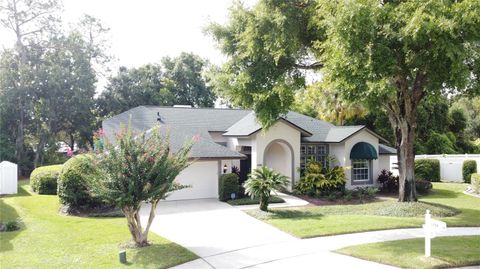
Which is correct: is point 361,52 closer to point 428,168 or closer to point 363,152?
point 363,152

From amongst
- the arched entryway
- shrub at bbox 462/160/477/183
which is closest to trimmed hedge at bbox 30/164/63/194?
the arched entryway

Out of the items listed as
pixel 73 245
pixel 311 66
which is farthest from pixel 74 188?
pixel 311 66

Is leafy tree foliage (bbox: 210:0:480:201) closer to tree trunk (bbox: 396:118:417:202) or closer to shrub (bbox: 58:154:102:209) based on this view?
tree trunk (bbox: 396:118:417:202)

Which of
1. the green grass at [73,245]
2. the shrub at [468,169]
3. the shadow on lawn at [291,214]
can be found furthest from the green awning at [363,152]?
the green grass at [73,245]

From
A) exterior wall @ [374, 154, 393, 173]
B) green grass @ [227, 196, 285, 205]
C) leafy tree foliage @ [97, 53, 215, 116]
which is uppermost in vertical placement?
leafy tree foliage @ [97, 53, 215, 116]

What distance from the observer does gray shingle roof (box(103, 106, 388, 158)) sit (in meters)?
21.9

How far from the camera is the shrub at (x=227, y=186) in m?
19.9

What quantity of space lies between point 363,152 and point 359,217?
9.25 m

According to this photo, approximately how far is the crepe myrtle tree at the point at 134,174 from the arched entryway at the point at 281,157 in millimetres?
11475

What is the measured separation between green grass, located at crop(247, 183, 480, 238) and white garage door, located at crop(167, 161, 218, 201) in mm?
5140

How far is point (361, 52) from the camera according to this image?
41.2 feet

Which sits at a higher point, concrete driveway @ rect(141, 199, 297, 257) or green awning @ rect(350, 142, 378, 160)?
green awning @ rect(350, 142, 378, 160)

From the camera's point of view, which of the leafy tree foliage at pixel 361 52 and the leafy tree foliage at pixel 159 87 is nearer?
the leafy tree foliage at pixel 361 52

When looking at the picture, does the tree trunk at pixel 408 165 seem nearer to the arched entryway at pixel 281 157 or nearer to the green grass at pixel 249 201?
the green grass at pixel 249 201
